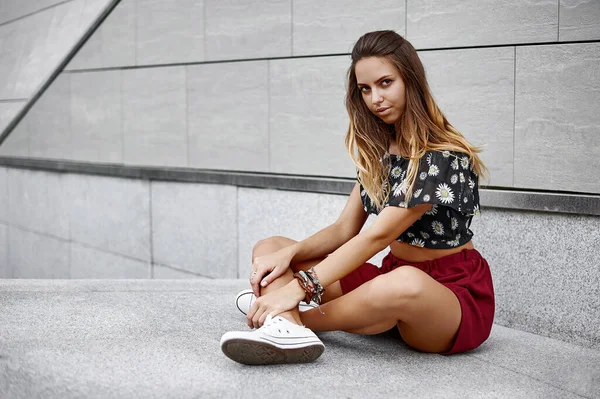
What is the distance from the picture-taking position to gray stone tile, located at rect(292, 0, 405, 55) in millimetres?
5129

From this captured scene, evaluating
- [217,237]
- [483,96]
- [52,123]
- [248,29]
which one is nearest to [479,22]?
[483,96]

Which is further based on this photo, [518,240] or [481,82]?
[481,82]

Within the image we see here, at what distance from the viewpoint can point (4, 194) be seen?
1005 cm

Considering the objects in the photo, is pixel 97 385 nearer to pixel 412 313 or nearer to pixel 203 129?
pixel 412 313

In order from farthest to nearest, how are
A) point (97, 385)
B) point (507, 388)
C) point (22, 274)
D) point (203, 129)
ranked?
point (22, 274)
point (203, 129)
point (507, 388)
point (97, 385)

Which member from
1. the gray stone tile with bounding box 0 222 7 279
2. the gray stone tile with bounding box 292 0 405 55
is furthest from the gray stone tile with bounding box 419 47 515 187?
the gray stone tile with bounding box 0 222 7 279

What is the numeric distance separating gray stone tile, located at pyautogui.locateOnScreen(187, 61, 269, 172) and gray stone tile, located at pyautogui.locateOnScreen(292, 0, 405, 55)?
535mm

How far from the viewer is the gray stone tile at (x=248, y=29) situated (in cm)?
605

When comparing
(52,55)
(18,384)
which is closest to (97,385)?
(18,384)

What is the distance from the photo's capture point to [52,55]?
906 cm

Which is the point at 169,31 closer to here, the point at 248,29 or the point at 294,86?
the point at 248,29

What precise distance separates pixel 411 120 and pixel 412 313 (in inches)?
34.0

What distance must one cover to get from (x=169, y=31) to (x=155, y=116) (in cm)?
83

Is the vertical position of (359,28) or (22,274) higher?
(359,28)
